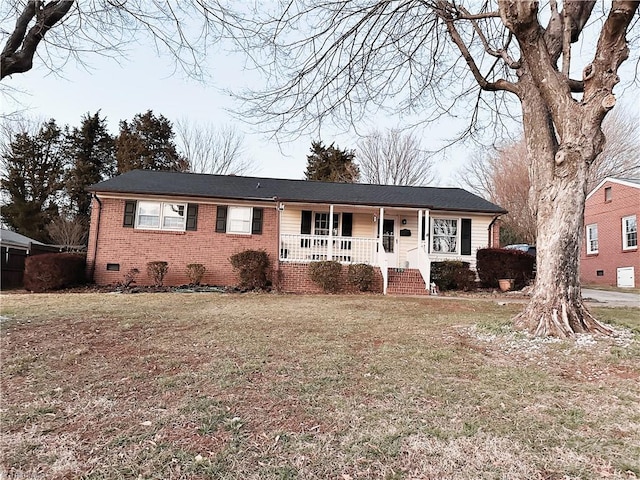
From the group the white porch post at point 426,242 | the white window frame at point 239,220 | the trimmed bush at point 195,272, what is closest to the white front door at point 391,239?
the white porch post at point 426,242

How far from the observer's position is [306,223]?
15.0m

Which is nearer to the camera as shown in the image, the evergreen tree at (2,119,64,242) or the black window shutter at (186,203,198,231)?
the black window shutter at (186,203,198,231)

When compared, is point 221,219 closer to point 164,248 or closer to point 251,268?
point 164,248

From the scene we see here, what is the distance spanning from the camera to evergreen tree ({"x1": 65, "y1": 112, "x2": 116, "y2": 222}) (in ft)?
88.4

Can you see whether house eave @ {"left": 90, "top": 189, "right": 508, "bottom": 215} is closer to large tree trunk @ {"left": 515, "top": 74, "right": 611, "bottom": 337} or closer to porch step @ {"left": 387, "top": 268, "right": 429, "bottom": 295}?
porch step @ {"left": 387, "top": 268, "right": 429, "bottom": 295}

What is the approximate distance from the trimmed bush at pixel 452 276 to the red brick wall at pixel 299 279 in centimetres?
226

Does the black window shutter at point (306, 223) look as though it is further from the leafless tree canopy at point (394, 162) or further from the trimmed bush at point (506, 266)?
the leafless tree canopy at point (394, 162)

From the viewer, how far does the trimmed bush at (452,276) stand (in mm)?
13484

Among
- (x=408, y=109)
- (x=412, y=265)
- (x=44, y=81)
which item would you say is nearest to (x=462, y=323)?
(x=408, y=109)

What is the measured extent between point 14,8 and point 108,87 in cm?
256

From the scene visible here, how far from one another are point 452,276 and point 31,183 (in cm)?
2838

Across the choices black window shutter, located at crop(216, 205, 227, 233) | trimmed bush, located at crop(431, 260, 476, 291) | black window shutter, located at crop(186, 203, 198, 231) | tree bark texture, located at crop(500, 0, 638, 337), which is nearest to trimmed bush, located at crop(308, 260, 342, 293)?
trimmed bush, located at crop(431, 260, 476, 291)

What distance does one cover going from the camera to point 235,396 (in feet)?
10.6

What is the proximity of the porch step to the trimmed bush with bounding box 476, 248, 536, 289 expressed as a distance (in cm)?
274
